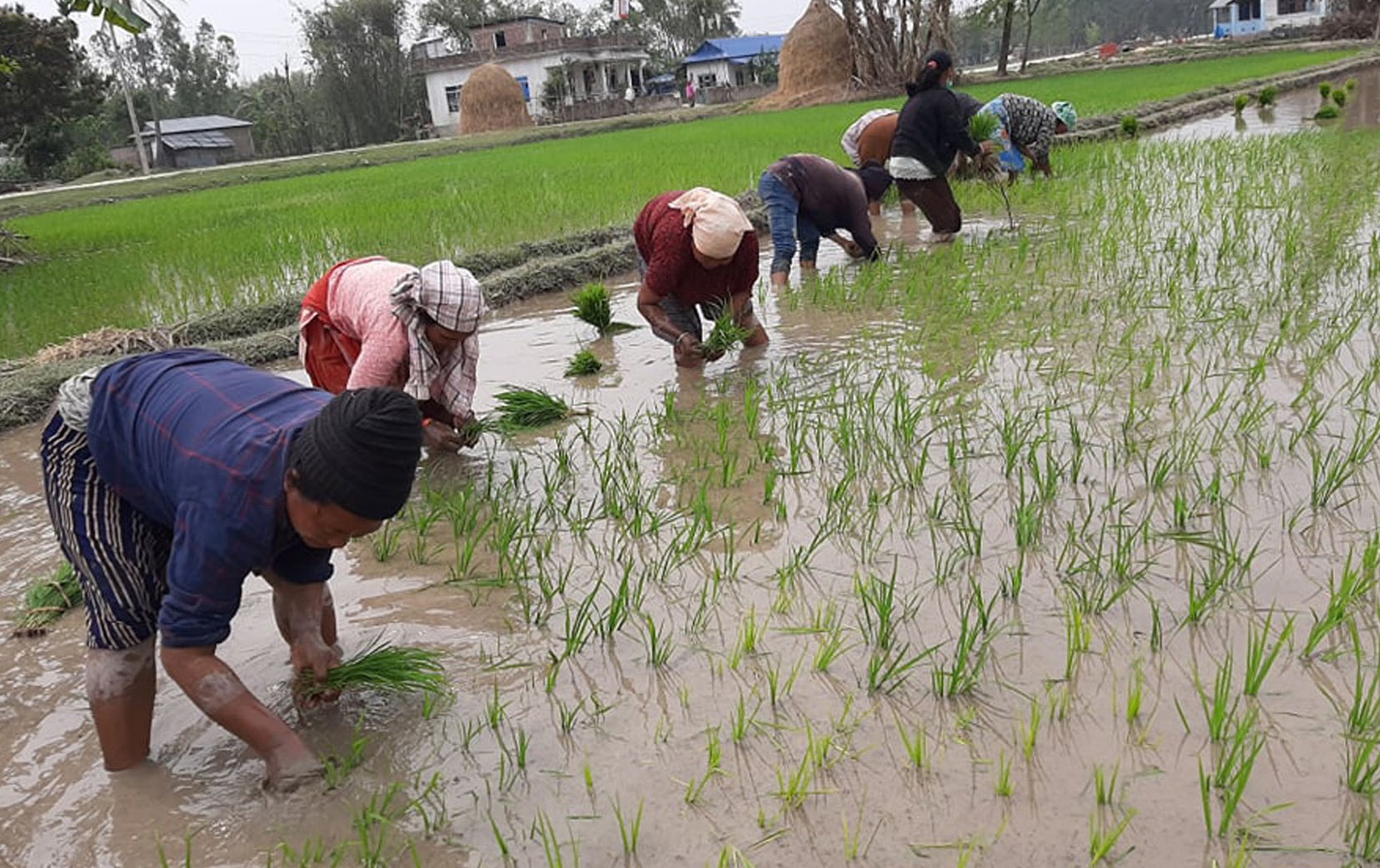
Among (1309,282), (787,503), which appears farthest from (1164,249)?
(787,503)

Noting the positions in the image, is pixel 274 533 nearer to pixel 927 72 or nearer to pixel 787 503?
pixel 787 503

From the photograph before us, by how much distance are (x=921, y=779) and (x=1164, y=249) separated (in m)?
4.69

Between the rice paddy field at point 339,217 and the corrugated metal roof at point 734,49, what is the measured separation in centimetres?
2537

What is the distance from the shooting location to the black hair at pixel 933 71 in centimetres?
670

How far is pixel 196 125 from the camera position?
40.8 m

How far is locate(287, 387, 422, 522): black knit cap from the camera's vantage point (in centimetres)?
170

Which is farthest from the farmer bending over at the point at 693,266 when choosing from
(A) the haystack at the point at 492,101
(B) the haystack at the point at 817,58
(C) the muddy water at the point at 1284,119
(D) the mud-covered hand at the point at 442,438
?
(A) the haystack at the point at 492,101

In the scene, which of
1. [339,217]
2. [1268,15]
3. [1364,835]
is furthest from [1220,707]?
[1268,15]

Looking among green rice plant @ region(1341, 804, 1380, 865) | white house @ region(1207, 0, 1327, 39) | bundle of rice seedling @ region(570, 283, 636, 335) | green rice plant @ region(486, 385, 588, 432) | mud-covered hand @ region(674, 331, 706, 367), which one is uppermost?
white house @ region(1207, 0, 1327, 39)

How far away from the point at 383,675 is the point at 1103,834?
1401 millimetres

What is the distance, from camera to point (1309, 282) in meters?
4.67

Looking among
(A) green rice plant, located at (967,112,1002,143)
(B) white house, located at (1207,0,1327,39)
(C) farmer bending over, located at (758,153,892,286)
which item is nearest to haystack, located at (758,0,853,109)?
(A) green rice plant, located at (967,112,1002,143)

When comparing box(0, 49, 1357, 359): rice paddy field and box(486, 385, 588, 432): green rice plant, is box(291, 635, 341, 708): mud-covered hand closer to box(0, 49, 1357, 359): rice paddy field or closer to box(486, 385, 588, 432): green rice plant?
box(486, 385, 588, 432): green rice plant

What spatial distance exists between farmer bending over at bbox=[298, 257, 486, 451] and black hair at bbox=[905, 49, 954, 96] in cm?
435
